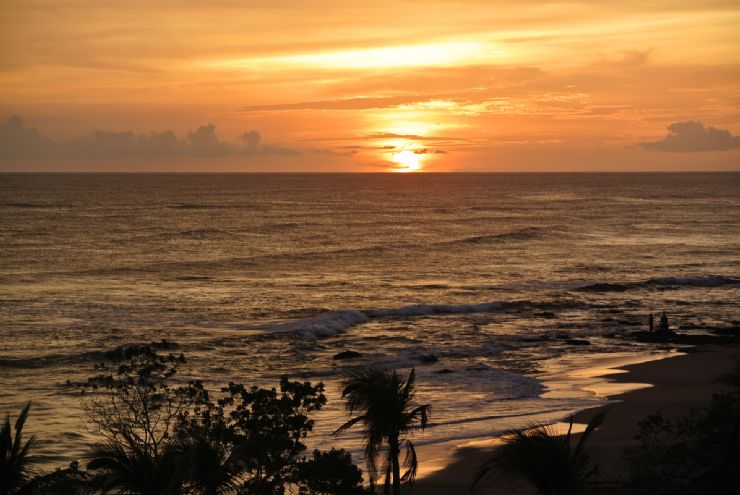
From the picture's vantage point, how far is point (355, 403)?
16.8 metres

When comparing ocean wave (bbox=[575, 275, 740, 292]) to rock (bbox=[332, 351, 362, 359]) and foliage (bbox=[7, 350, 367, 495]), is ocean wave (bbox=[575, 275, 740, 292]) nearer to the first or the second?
rock (bbox=[332, 351, 362, 359])

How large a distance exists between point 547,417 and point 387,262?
5214 centimetres

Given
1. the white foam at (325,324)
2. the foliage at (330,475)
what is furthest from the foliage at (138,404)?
the white foam at (325,324)

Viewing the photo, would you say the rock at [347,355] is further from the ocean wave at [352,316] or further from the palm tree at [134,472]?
the palm tree at [134,472]

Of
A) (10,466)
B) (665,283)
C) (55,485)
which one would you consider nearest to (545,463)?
(55,485)

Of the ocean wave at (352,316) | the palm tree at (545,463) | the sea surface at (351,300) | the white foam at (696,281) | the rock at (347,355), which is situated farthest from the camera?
the white foam at (696,281)

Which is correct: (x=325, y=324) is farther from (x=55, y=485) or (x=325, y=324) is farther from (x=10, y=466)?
(x=10, y=466)

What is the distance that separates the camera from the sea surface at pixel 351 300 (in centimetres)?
3550

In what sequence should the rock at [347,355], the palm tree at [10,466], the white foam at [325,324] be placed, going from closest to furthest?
the palm tree at [10,466] < the rock at [347,355] < the white foam at [325,324]

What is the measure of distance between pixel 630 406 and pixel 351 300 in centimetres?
2971

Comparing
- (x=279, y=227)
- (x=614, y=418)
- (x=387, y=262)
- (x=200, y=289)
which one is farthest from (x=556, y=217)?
(x=614, y=418)

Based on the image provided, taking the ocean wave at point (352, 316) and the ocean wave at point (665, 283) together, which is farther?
the ocean wave at point (665, 283)

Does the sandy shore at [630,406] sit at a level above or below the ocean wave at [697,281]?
below

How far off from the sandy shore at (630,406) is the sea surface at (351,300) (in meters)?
1.72
